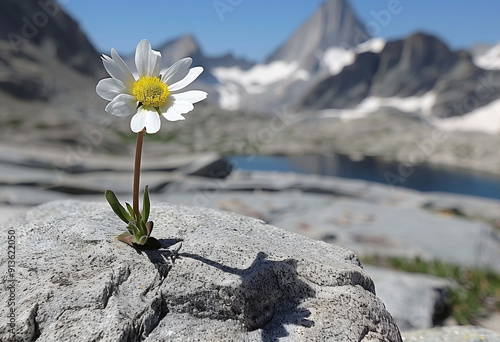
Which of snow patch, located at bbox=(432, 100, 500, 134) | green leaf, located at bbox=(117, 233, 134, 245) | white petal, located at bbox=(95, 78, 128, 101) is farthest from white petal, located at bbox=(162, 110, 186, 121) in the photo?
snow patch, located at bbox=(432, 100, 500, 134)

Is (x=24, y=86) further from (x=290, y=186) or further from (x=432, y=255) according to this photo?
(x=432, y=255)

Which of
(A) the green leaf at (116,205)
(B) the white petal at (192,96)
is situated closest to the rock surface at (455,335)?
(A) the green leaf at (116,205)

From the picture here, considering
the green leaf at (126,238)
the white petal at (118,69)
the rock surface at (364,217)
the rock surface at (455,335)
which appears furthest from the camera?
the rock surface at (364,217)

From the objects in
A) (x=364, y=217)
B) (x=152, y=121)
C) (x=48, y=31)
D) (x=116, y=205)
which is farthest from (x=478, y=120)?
(x=152, y=121)

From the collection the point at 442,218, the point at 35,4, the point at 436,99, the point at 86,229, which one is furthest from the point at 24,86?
the point at 436,99

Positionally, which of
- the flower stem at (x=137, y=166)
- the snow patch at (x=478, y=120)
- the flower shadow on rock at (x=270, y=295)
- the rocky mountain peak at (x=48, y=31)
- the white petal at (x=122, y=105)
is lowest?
the flower shadow on rock at (x=270, y=295)

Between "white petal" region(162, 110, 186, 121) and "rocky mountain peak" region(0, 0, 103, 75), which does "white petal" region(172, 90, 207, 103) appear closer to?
"white petal" region(162, 110, 186, 121)

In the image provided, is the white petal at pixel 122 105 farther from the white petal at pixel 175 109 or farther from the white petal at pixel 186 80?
the white petal at pixel 186 80
